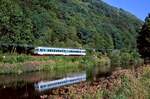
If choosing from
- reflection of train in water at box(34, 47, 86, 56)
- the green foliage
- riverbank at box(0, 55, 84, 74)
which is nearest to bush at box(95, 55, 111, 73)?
riverbank at box(0, 55, 84, 74)

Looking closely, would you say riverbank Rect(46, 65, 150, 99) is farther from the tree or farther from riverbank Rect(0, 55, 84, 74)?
the tree

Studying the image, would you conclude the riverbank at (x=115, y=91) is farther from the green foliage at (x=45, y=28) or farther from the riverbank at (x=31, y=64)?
the green foliage at (x=45, y=28)

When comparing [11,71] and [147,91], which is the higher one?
[147,91]

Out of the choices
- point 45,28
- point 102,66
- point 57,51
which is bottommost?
point 102,66

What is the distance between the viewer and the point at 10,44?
67812mm

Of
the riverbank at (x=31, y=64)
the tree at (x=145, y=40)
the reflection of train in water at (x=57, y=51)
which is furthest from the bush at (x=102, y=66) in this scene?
the tree at (x=145, y=40)

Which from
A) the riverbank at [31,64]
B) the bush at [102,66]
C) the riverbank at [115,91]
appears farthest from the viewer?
the bush at [102,66]

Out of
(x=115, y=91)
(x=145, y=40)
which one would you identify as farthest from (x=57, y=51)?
(x=115, y=91)

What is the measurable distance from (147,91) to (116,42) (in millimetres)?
121093

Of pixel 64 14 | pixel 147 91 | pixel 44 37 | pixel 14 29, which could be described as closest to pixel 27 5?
pixel 44 37

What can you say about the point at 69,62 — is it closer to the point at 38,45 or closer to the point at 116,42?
the point at 38,45

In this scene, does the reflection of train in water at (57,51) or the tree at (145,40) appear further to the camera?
the tree at (145,40)

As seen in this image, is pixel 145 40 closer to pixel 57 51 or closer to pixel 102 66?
pixel 102 66

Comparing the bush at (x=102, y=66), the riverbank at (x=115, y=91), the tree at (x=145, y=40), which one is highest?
the riverbank at (x=115, y=91)
